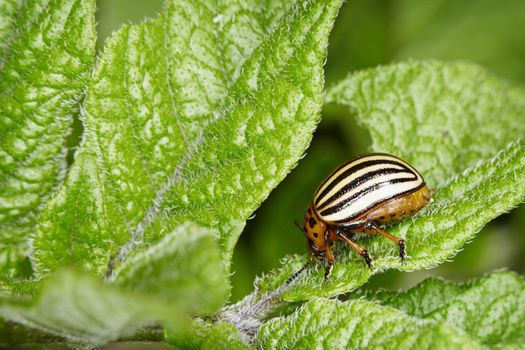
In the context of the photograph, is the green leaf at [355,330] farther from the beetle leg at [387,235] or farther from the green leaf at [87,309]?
the green leaf at [87,309]

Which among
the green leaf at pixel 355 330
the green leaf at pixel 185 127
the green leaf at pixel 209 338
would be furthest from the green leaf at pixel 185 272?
the green leaf at pixel 185 127

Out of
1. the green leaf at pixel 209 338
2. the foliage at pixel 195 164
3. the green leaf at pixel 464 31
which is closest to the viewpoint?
the green leaf at pixel 209 338

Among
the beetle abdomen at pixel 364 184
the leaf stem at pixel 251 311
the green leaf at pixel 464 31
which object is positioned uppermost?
the green leaf at pixel 464 31

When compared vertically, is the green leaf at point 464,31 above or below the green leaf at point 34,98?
above

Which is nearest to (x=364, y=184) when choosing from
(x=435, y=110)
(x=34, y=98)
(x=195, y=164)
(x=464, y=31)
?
(x=195, y=164)

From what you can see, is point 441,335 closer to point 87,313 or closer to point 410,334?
point 410,334

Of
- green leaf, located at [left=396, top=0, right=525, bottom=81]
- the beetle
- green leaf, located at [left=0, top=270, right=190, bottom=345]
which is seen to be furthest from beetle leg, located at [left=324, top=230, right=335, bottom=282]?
green leaf, located at [left=396, top=0, right=525, bottom=81]

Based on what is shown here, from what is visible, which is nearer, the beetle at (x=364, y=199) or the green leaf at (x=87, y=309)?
the green leaf at (x=87, y=309)

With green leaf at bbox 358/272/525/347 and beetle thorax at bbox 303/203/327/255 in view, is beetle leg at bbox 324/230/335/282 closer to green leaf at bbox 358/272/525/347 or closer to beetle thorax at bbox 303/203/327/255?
beetle thorax at bbox 303/203/327/255
